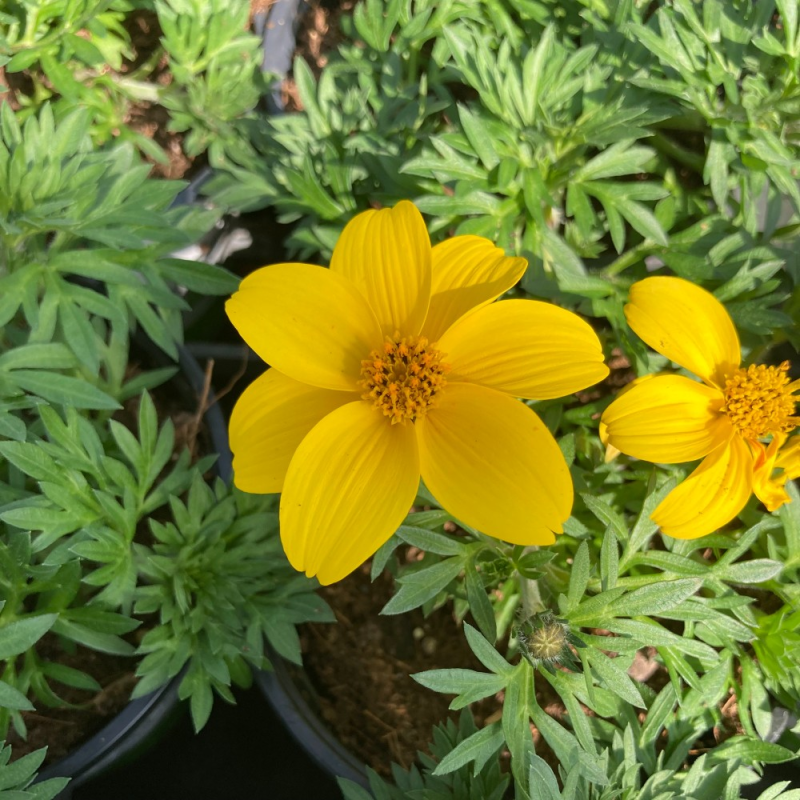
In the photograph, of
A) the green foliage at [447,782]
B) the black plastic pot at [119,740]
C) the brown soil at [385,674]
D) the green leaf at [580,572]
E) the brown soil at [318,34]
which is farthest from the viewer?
the brown soil at [318,34]

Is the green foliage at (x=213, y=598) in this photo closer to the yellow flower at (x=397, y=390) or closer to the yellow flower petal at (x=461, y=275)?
the yellow flower at (x=397, y=390)

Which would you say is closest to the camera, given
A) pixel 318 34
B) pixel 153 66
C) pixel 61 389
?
pixel 61 389

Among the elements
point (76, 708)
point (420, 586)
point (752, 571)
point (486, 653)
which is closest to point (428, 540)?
point (420, 586)

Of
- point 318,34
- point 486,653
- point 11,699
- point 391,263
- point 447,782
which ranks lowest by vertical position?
point 447,782

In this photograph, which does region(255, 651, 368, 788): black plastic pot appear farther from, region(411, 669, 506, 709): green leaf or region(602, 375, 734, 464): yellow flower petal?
region(602, 375, 734, 464): yellow flower petal

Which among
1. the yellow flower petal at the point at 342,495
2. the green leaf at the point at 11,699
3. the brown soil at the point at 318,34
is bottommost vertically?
the green leaf at the point at 11,699

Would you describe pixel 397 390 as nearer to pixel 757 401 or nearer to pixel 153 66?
pixel 757 401

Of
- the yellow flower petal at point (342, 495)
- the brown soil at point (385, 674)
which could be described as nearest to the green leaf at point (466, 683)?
the yellow flower petal at point (342, 495)

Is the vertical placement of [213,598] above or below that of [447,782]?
above
